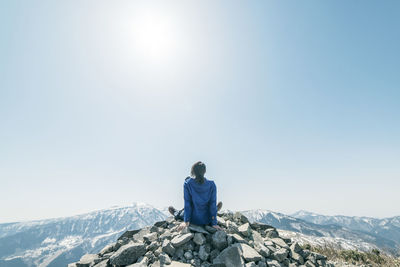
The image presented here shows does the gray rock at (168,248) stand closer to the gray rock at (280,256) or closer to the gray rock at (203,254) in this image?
the gray rock at (203,254)

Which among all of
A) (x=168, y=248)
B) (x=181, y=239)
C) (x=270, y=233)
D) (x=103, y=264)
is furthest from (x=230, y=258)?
(x=270, y=233)

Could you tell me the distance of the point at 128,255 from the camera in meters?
6.38

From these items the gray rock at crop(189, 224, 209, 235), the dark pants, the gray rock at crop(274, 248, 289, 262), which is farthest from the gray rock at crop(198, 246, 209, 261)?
the gray rock at crop(274, 248, 289, 262)

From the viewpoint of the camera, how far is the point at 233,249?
20.4 feet

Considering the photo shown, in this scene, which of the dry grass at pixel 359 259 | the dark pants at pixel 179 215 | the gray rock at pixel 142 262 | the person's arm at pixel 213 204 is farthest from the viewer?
the dry grass at pixel 359 259

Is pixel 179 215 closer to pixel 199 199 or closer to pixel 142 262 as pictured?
pixel 199 199

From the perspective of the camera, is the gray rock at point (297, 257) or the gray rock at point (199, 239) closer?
the gray rock at point (199, 239)

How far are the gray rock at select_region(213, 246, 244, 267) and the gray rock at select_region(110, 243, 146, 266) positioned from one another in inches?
97.5

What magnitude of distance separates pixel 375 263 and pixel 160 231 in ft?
42.7

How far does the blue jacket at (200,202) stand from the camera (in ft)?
23.9

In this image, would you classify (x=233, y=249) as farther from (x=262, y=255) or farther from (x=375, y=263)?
(x=375, y=263)

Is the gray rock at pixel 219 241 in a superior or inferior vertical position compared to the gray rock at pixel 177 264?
superior

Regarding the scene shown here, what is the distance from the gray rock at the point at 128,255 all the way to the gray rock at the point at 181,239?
1.11 m

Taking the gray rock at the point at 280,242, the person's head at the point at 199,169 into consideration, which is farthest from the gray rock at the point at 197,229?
the gray rock at the point at 280,242
